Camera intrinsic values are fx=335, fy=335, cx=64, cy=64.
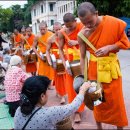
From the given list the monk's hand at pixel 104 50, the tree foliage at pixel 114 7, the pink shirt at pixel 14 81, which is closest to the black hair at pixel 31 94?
the monk's hand at pixel 104 50

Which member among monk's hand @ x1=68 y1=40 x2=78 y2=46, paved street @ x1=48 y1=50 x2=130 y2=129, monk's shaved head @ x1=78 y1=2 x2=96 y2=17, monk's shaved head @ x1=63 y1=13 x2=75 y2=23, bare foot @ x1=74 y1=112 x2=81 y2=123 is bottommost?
paved street @ x1=48 y1=50 x2=130 y2=129

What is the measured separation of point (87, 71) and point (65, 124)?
0.80 m

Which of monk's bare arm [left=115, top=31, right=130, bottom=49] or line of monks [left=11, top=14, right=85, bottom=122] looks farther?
line of monks [left=11, top=14, right=85, bottom=122]

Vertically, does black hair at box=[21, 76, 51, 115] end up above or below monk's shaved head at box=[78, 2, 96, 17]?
below

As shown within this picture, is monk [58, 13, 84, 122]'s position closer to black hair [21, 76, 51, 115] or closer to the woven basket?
the woven basket

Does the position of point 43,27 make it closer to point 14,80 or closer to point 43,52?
point 43,52

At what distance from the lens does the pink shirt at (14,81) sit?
18.0 feet

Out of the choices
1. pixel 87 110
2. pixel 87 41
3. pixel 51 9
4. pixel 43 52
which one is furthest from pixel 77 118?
pixel 51 9

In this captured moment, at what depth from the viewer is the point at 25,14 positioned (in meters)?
87.3

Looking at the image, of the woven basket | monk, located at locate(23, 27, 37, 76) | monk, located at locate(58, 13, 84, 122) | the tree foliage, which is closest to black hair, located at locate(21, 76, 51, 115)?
the woven basket

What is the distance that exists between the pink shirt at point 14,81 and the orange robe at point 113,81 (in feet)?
5.40

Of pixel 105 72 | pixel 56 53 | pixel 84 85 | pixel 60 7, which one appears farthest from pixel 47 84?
Answer: pixel 60 7

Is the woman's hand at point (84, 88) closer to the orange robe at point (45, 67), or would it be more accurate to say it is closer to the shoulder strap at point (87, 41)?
the shoulder strap at point (87, 41)

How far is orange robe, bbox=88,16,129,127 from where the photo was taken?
3.89 metres
